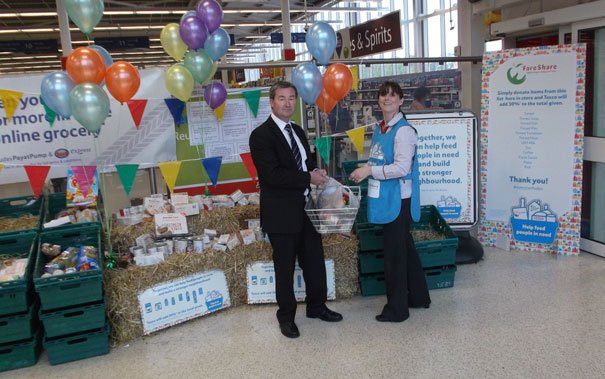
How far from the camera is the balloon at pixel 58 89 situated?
11.1 feet

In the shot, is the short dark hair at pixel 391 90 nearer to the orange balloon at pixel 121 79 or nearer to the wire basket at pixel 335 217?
the wire basket at pixel 335 217

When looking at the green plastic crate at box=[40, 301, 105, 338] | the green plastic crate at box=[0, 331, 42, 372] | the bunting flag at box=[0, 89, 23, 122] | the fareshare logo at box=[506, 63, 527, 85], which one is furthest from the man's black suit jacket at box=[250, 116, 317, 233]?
the fareshare logo at box=[506, 63, 527, 85]

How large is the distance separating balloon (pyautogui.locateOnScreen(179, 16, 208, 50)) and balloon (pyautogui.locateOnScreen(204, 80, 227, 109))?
0.63m

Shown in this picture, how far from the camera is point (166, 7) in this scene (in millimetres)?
13422

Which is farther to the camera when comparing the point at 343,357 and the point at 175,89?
the point at 175,89

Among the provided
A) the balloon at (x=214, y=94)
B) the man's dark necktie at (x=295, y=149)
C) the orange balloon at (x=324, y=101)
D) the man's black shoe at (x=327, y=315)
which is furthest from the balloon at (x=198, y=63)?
the man's black shoe at (x=327, y=315)

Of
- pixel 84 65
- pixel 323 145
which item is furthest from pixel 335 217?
pixel 84 65

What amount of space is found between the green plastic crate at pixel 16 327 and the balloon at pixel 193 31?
2295mm

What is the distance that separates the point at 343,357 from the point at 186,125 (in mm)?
2967

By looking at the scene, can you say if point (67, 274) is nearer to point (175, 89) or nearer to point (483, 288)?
point (175, 89)

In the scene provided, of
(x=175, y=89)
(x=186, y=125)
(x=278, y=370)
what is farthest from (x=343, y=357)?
(x=186, y=125)

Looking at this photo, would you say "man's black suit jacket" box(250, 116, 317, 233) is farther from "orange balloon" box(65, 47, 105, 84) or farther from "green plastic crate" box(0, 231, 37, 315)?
"green plastic crate" box(0, 231, 37, 315)

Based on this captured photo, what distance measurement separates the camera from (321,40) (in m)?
4.02

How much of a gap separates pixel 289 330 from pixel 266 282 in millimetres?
547
